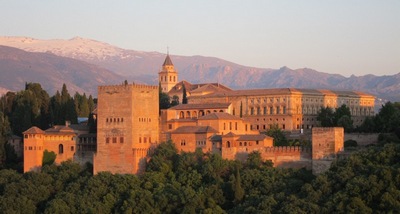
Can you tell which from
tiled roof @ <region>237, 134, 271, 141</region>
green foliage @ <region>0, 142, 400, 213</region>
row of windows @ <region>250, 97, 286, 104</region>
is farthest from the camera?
row of windows @ <region>250, 97, 286, 104</region>

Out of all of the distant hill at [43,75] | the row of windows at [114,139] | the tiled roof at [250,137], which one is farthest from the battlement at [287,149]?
the distant hill at [43,75]

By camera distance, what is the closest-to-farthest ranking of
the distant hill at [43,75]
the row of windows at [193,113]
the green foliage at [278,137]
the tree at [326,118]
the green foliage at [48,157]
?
the green foliage at [48,157] < the green foliage at [278,137] < the row of windows at [193,113] < the tree at [326,118] < the distant hill at [43,75]

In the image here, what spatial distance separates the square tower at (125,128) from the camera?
5088 centimetres

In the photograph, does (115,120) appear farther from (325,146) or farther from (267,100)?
(267,100)

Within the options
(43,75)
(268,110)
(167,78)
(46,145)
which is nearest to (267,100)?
(268,110)

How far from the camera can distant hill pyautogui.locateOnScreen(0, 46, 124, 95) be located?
587ft

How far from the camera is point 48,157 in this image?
5356 cm

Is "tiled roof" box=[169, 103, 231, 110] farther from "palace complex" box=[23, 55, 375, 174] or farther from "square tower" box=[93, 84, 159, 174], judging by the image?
"square tower" box=[93, 84, 159, 174]

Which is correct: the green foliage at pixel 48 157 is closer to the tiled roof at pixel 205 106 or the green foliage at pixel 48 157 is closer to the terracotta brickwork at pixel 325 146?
the tiled roof at pixel 205 106

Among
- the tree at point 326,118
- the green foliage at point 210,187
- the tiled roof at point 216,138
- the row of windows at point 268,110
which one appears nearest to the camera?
the green foliage at point 210,187

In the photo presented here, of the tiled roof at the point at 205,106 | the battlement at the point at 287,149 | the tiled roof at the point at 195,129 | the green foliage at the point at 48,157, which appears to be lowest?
the green foliage at the point at 48,157

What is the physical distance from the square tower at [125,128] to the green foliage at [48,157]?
3.42 metres

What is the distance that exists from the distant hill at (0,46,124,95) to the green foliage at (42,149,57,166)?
12070cm

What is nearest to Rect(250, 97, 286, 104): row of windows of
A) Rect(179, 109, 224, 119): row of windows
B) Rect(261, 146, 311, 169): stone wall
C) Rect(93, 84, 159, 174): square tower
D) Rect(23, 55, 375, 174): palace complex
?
Rect(23, 55, 375, 174): palace complex
